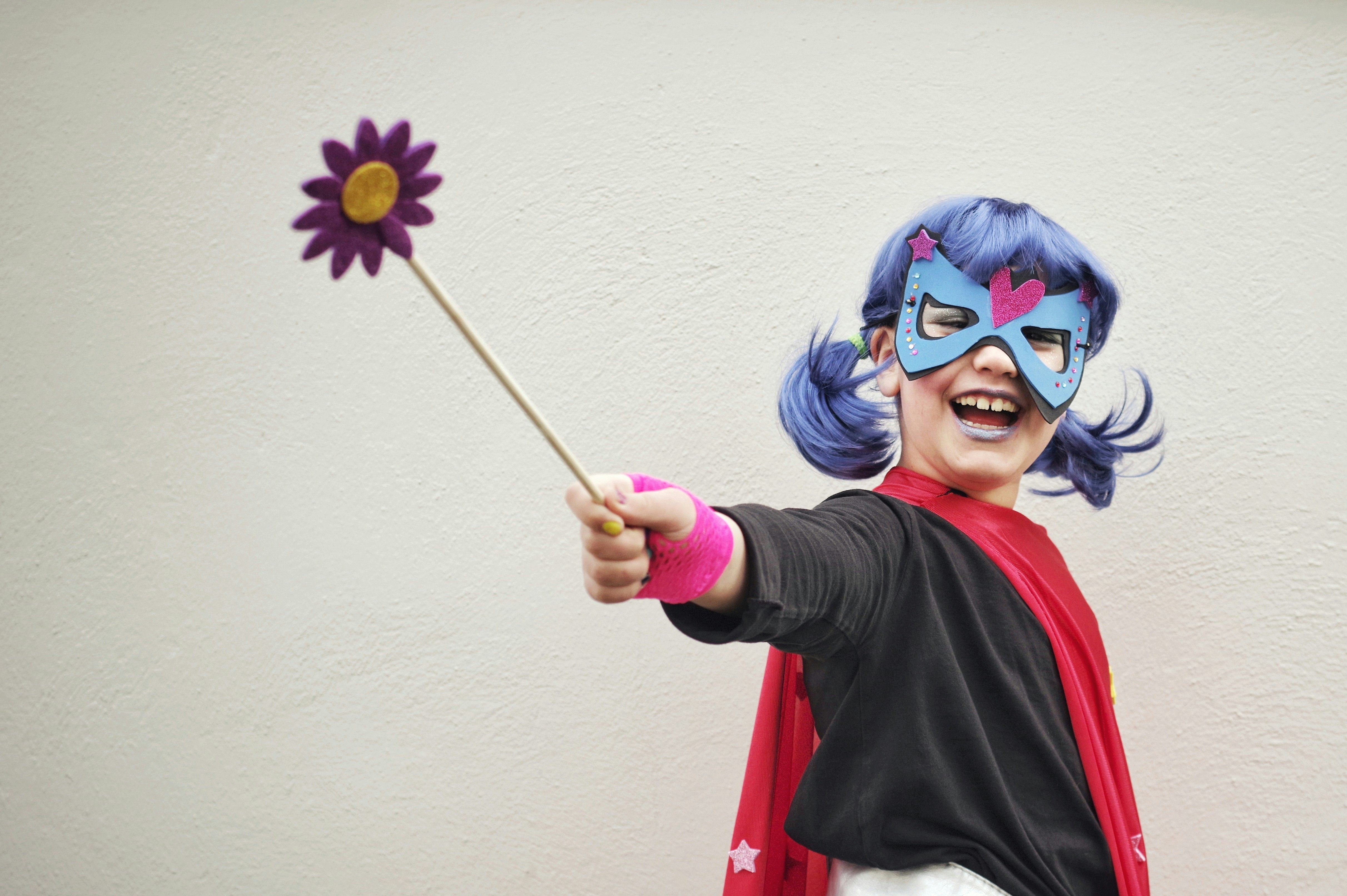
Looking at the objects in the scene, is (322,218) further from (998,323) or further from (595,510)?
(998,323)

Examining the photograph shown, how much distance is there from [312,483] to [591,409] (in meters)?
0.36

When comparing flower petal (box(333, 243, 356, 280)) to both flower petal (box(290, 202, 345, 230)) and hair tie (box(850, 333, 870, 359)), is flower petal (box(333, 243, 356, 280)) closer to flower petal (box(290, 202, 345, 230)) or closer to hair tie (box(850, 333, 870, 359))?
flower petal (box(290, 202, 345, 230))

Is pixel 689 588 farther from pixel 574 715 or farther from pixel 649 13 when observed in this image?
pixel 649 13

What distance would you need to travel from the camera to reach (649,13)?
1.42m

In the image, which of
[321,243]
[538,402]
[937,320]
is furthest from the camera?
[538,402]

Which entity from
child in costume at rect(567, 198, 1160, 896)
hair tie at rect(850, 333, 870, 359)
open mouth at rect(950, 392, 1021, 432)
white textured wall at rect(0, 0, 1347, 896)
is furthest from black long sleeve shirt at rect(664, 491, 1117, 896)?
white textured wall at rect(0, 0, 1347, 896)

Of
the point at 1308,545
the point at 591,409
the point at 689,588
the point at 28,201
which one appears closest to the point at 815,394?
the point at 591,409

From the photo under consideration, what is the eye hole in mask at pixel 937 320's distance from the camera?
96 cm

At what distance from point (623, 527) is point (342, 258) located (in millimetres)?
215

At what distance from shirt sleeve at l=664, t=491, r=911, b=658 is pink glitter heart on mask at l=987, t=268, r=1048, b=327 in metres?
0.19

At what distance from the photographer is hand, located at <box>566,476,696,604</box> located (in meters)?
0.64

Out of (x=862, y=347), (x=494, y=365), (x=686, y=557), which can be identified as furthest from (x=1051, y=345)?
(x=494, y=365)

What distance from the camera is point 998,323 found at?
3.09ft

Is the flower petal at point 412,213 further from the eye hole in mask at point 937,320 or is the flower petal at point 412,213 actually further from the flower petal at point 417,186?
the eye hole in mask at point 937,320
